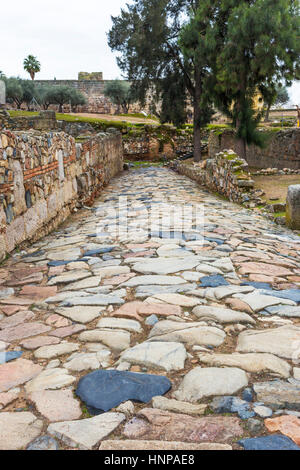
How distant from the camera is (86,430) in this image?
65.2 inches

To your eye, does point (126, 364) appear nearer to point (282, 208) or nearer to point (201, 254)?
point (201, 254)

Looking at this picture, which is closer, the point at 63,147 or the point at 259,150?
the point at 63,147

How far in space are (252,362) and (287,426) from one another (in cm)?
54

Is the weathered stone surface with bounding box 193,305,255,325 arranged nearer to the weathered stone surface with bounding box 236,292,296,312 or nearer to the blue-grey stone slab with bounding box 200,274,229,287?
the weathered stone surface with bounding box 236,292,296,312

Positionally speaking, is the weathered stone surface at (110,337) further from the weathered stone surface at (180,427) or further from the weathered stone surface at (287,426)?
the weathered stone surface at (287,426)

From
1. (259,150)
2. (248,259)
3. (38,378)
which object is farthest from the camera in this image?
(259,150)

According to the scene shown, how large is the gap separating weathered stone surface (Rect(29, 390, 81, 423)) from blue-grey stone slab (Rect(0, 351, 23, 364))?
0.44m

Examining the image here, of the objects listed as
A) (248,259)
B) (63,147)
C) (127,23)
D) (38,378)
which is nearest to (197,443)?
(38,378)

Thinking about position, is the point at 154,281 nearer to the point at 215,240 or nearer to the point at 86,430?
the point at 215,240

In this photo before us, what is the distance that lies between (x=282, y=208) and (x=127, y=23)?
14238mm

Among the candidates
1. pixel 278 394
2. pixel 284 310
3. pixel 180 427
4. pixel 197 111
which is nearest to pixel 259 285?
pixel 284 310

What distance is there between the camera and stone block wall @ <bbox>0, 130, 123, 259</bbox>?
4.53m

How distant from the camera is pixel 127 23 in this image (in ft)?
60.0

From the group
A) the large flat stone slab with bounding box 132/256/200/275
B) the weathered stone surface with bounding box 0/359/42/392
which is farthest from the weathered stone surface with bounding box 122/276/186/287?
the weathered stone surface with bounding box 0/359/42/392
